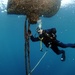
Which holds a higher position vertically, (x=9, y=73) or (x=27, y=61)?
(x=27, y=61)

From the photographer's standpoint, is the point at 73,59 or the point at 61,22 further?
the point at 73,59

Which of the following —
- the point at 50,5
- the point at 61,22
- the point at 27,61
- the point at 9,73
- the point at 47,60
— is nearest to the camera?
the point at 27,61

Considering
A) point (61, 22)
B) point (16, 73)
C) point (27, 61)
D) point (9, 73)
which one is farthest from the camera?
point (16, 73)

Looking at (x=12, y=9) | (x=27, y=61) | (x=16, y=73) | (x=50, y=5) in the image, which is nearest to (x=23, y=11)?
(x=12, y=9)

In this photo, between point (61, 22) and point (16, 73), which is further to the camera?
point (16, 73)

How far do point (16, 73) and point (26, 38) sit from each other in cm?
5232

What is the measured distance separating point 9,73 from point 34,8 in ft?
160

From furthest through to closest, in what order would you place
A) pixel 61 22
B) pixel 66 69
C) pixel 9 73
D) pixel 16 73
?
pixel 66 69
pixel 16 73
pixel 9 73
pixel 61 22

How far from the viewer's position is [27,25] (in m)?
8.16

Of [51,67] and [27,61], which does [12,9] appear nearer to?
[27,61]

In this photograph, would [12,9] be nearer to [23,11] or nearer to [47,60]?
[23,11]

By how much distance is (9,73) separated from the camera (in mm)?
55219

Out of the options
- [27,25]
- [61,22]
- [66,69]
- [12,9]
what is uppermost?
[12,9]

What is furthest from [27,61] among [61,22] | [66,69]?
[66,69]
